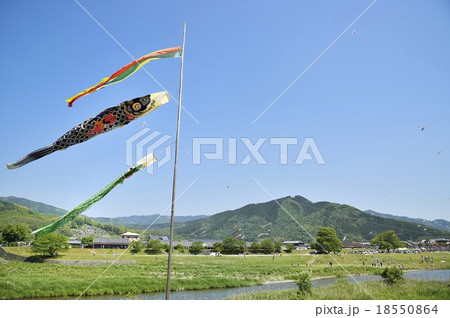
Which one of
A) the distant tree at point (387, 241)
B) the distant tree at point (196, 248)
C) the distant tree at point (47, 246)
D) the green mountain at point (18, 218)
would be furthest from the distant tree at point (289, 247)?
the green mountain at point (18, 218)

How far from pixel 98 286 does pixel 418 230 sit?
3315 centimetres

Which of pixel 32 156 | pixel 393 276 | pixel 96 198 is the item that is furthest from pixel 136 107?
pixel 393 276

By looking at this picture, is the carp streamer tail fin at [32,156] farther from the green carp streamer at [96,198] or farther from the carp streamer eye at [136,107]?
the carp streamer eye at [136,107]

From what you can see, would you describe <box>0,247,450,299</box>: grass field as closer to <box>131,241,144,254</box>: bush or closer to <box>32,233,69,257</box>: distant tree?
<box>131,241,144,254</box>: bush

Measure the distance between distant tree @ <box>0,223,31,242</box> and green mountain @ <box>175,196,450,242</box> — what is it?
42.3 feet

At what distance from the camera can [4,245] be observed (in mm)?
23109

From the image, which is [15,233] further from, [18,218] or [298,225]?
[298,225]

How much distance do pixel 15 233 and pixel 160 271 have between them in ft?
44.5

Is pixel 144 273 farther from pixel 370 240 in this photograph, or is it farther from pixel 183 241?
pixel 370 240

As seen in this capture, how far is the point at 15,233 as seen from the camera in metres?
23.6

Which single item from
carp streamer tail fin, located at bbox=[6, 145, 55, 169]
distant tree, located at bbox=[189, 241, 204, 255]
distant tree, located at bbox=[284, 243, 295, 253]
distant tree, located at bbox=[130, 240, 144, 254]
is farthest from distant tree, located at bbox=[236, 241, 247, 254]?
carp streamer tail fin, located at bbox=[6, 145, 55, 169]

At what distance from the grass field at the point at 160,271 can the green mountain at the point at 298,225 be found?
11.6 feet

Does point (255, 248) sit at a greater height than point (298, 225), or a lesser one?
lesser
